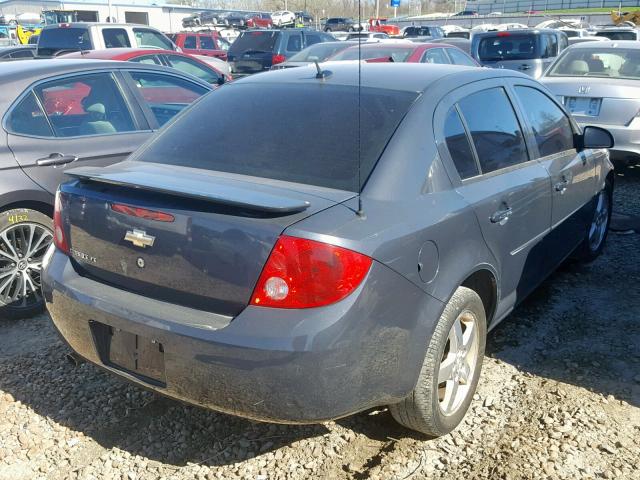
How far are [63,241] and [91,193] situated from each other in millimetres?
331

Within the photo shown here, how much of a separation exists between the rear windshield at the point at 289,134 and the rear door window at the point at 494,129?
420 mm

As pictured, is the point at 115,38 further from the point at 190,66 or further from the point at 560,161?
the point at 560,161

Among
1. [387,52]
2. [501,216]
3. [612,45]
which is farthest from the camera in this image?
[387,52]

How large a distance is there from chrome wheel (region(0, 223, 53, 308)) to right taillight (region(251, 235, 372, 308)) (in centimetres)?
247

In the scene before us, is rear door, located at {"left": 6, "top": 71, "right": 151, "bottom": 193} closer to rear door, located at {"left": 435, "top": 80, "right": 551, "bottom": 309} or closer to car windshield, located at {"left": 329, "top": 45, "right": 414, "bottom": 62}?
rear door, located at {"left": 435, "top": 80, "right": 551, "bottom": 309}

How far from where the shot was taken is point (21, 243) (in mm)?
4289

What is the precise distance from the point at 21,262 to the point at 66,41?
997 cm

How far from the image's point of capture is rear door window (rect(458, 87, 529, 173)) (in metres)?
3.29

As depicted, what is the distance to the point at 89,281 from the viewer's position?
9.32 ft

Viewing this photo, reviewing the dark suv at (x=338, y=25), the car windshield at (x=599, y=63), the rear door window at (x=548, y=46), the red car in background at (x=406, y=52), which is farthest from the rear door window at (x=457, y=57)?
the dark suv at (x=338, y=25)

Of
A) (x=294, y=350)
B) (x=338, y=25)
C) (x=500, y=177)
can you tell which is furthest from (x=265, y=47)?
(x=338, y=25)

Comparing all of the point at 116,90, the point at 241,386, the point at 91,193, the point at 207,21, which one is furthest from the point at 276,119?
the point at 207,21

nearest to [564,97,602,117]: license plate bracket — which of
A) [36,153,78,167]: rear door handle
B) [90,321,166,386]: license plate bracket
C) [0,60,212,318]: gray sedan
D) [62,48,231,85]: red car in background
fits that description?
[62,48,231,85]: red car in background

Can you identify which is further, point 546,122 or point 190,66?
point 190,66
